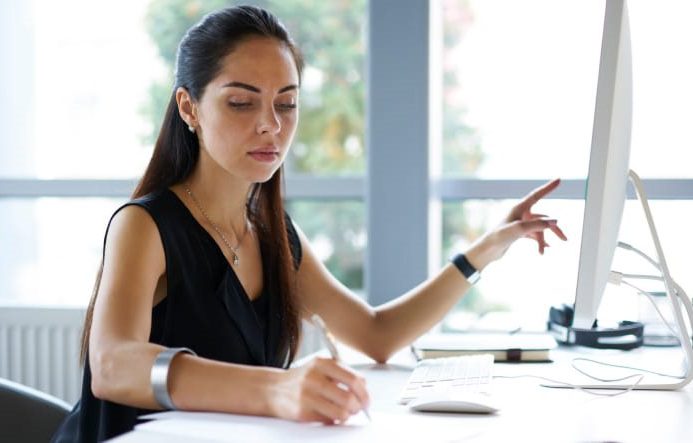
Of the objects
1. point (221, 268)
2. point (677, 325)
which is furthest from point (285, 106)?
point (677, 325)

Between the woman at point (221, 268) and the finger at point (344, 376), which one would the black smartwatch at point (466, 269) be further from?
the finger at point (344, 376)

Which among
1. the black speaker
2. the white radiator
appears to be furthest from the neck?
the white radiator

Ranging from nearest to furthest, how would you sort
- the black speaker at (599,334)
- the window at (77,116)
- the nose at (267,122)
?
the nose at (267,122)
the black speaker at (599,334)
the window at (77,116)

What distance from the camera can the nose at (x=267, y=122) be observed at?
1.68 meters

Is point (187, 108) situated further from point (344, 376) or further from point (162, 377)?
point (344, 376)

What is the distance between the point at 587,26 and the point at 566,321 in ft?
3.89

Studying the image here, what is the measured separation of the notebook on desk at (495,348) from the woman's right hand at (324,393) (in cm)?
67

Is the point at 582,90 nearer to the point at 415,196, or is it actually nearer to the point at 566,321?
the point at 415,196

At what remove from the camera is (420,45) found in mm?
2814

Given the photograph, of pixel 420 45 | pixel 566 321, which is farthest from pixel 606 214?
pixel 420 45

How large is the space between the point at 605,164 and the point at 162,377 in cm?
72

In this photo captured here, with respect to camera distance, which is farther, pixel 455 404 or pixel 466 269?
pixel 466 269

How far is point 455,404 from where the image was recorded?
1408 mm

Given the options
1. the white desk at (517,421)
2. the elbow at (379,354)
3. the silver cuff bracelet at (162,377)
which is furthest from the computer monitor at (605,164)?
the silver cuff bracelet at (162,377)
